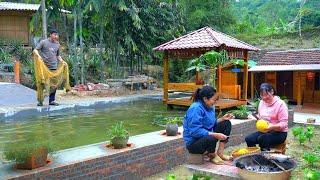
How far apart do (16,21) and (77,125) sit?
17.0 m

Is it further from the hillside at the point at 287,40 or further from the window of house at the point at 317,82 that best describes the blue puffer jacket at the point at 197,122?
the hillside at the point at 287,40

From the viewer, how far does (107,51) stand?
23000mm

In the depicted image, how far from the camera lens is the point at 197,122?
219 inches

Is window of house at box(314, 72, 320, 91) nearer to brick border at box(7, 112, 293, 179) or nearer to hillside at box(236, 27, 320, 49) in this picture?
hillside at box(236, 27, 320, 49)

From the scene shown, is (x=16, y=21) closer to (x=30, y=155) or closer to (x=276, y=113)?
(x=30, y=155)

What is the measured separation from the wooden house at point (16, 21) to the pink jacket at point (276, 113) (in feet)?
68.7

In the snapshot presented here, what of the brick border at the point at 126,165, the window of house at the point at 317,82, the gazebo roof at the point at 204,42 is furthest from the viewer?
the window of house at the point at 317,82

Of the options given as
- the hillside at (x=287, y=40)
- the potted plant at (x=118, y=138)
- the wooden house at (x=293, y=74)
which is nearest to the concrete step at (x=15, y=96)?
the potted plant at (x=118, y=138)

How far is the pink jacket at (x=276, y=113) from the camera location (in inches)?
243

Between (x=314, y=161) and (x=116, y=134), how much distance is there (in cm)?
316

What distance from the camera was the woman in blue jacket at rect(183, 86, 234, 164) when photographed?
558 cm

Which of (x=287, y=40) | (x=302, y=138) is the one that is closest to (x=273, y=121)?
(x=302, y=138)

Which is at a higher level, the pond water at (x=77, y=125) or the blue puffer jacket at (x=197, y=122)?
the blue puffer jacket at (x=197, y=122)

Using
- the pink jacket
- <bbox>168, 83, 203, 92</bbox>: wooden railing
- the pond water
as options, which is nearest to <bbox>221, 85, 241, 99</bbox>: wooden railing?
<bbox>168, 83, 203, 92</bbox>: wooden railing
